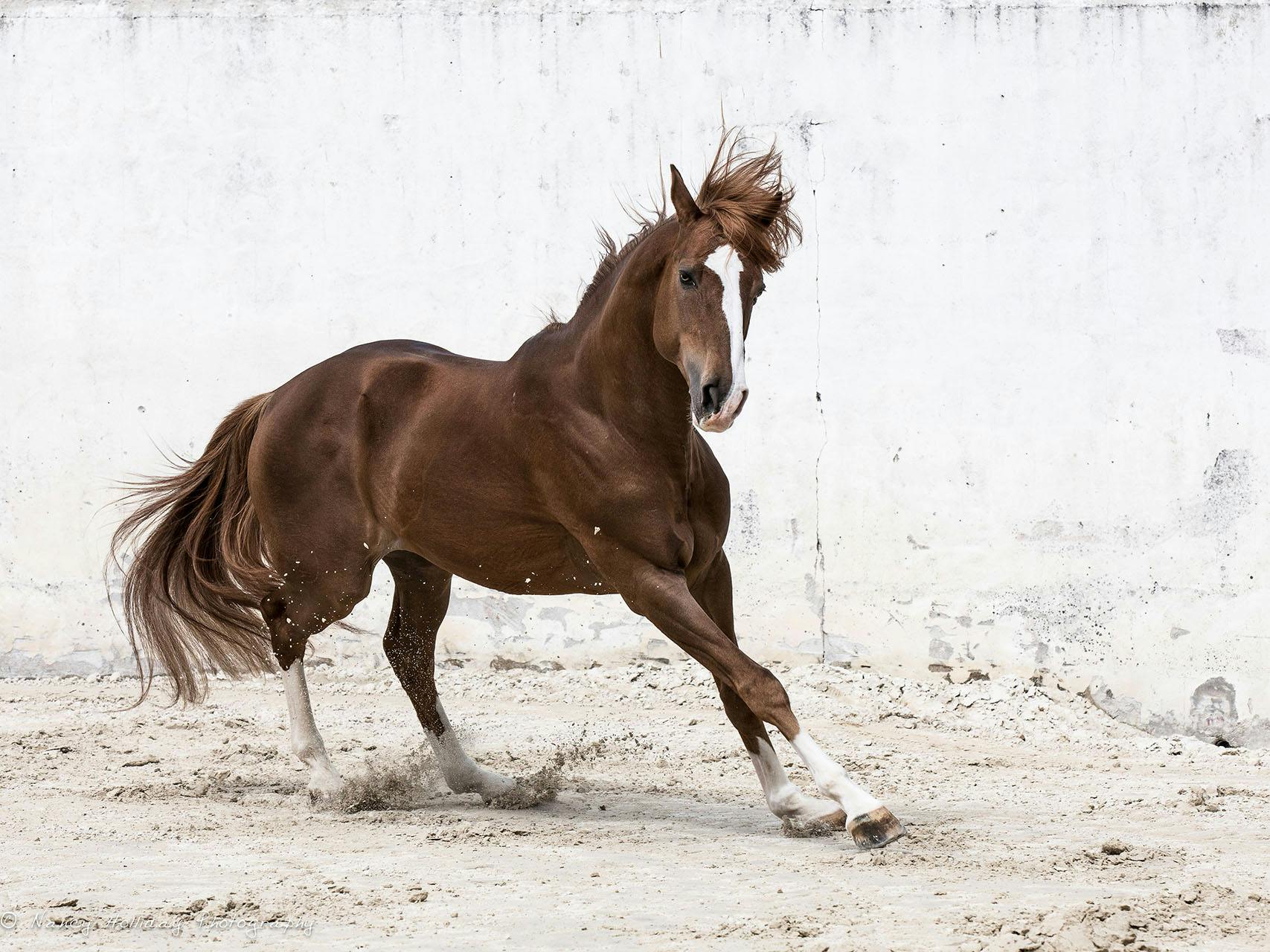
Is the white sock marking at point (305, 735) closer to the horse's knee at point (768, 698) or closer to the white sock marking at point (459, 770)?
the white sock marking at point (459, 770)

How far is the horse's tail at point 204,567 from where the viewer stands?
4.77m

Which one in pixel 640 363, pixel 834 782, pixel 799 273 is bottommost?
pixel 834 782

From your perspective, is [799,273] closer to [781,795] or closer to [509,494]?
[509,494]

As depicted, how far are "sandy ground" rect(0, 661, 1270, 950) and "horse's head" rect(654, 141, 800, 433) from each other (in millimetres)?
1205

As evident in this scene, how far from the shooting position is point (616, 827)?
3.91 m

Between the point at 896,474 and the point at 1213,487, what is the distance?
4.64 ft

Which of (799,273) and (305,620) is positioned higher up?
(799,273)

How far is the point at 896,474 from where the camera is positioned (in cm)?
609

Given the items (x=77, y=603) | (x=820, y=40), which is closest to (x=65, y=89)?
(x=77, y=603)

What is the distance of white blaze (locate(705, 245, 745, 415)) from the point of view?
126 inches

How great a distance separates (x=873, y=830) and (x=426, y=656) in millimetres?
1895

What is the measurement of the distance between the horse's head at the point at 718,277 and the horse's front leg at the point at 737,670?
59 cm

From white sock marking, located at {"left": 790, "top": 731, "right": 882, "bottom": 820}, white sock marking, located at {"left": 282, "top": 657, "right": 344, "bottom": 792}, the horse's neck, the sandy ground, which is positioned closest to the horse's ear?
the horse's neck

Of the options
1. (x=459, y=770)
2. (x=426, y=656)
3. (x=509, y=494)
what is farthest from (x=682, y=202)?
(x=459, y=770)
